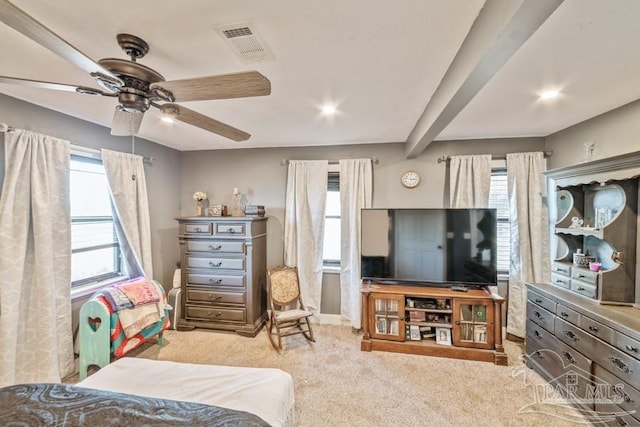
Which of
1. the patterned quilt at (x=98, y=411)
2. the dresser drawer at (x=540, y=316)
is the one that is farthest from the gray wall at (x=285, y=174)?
the patterned quilt at (x=98, y=411)

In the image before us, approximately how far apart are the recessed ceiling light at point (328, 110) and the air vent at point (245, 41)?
33.5 inches

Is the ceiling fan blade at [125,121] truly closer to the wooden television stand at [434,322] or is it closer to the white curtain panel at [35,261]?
the white curtain panel at [35,261]

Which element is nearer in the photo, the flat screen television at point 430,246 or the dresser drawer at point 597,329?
the dresser drawer at point 597,329

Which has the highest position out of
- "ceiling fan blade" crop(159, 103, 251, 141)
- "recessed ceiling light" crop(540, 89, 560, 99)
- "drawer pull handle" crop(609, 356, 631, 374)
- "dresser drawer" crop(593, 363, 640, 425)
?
"recessed ceiling light" crop(540, 89, 560, 99)

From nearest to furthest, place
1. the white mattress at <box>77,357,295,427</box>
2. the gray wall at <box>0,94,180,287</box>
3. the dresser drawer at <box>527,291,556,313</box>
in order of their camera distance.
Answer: the white mattress at <box>77,357,295,427</box> → the gray wall at <box>0,94,180,287</box> → the dresser drawer at <box>527,291,556,313</box>

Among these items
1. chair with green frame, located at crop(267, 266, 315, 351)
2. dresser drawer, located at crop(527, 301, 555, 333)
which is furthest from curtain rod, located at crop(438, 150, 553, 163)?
chair with green frame, located at crop(267, 266, 315, 351)

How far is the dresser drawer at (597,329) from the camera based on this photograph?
189 cm

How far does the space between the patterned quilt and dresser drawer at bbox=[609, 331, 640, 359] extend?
2204mm

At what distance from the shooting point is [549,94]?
6.84 ft

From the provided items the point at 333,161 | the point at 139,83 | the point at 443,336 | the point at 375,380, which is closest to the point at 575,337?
the point at 443,336

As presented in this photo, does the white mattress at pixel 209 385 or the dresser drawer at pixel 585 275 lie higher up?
the dresser drawer at pixel 585 275

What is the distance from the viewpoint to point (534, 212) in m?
3.12

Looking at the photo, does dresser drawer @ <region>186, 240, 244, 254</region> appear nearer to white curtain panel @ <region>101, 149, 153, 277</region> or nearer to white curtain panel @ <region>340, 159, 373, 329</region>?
white curtain panel @ <region>101, 149, 153, 277</region>

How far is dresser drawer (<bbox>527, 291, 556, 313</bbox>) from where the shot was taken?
2406mm
